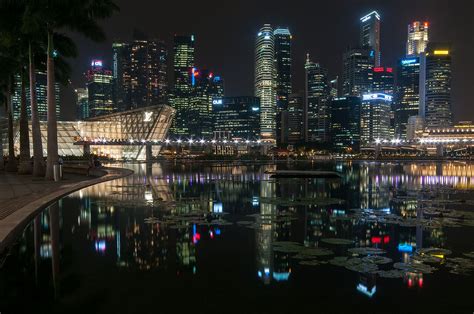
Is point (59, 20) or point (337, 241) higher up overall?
point (59, 20)

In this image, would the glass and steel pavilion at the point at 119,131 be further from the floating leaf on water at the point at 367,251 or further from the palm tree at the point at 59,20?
the floating leaf on water at the point at 367,251

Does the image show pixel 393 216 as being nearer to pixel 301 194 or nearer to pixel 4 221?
pixel 301 194

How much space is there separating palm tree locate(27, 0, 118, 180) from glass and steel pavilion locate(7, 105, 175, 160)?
95575 millimetres

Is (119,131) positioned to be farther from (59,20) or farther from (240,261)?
(240,261)

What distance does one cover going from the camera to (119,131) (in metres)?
138

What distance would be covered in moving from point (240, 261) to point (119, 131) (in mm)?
135401

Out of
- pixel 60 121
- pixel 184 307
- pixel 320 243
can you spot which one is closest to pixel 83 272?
pixel 184 307

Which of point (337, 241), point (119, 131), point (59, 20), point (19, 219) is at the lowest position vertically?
point (337, 241)

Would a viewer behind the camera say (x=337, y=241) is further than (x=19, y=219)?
No

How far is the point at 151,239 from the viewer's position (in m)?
11.3

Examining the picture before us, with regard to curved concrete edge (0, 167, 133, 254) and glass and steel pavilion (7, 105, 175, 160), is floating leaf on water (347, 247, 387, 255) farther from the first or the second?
glass and steel pavilion (7, 105, 175, 160)

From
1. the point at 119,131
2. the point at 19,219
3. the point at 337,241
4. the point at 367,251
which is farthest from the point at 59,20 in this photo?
the point at 119,131

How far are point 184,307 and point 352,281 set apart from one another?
324 centimetres

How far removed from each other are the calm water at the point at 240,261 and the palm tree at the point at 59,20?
43.9 feet
